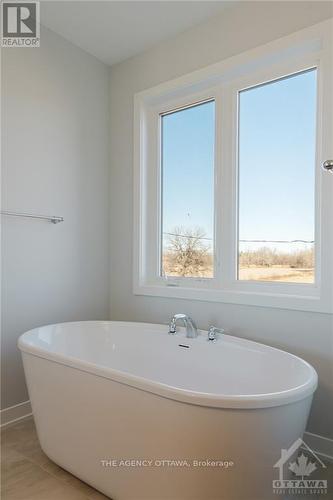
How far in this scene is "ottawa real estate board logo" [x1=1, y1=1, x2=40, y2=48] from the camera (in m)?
2.22

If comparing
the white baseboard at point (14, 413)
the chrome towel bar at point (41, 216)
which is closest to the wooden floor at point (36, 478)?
the white baseboard at point (14, 413)

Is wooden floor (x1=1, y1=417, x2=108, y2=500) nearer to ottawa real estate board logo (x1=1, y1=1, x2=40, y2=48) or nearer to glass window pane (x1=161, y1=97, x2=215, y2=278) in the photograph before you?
glass window pane (x1=161, y1=97, x2=215, y2=278)

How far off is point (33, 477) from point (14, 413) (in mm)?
664

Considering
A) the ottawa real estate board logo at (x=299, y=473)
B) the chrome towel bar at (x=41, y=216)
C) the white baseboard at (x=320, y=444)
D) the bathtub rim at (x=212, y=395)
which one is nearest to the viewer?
the bathtub rim at (x=212, y=395)

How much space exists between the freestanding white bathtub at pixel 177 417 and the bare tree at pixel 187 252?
0.61 m

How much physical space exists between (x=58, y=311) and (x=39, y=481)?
44.8 inches

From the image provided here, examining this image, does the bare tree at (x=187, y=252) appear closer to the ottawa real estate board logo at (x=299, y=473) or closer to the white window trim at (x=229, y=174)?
the white window trim at (x=229, y=174)

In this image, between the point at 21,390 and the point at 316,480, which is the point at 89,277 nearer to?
the point at 21,390

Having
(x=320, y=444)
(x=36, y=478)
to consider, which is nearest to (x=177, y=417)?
(x=36, y=478)

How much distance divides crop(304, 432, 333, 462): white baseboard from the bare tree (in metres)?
1.20

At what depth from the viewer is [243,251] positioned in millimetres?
2305

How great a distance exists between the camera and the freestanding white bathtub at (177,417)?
3.89ft

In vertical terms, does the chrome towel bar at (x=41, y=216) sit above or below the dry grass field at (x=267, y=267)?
above

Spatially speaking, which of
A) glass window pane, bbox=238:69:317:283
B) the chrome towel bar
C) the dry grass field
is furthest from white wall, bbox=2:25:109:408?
glass window pane, bbox=238:69:317:283
